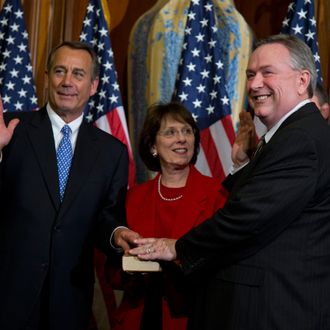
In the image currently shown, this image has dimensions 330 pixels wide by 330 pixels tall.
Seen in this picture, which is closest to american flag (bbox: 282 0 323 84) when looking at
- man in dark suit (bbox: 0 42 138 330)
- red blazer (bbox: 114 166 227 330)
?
red blazer (bbox: 114 166 227 330)

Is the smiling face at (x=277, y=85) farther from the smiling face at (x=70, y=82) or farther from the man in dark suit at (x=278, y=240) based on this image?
the smiling face at (x=70, y=82)

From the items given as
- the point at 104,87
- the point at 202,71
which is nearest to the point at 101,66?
the point at 104,87

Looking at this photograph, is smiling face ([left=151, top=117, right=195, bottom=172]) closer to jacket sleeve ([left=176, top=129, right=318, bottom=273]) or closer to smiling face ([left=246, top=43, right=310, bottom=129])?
smiling face ([left=246, top=43, right=310, bottom=129])

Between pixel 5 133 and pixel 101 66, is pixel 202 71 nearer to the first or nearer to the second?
pixel 101 66

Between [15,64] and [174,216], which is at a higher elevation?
[15,64]

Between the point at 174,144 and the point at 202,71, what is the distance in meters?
0.96

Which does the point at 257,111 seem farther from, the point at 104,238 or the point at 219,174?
the point at 219,174

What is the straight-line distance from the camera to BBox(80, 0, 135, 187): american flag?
3.83 meters

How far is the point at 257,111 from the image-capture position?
2150 mm

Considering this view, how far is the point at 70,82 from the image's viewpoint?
2.81m

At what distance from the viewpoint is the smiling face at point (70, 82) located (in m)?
2.79

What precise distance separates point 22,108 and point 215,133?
1255mm

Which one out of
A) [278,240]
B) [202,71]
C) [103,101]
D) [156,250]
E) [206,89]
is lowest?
[156,250]

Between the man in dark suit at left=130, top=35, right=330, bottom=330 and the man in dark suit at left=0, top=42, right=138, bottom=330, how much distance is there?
65 cm
